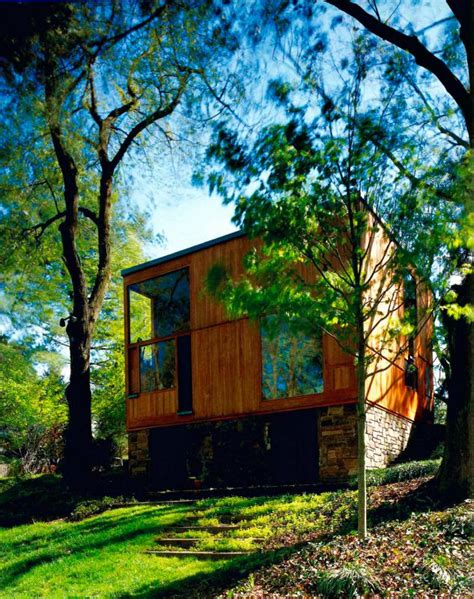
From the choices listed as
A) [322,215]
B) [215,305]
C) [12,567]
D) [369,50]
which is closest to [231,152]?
[322,215]

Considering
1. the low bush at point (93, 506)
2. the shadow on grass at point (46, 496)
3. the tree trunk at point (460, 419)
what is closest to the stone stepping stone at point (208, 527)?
the low bush at point (93, 506)

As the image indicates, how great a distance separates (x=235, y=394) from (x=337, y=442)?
206 centimetres

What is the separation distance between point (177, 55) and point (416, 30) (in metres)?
1.92

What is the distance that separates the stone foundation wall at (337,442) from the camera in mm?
10086

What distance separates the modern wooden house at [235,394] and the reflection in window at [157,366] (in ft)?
0.07

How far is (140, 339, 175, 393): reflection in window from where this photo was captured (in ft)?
41.5

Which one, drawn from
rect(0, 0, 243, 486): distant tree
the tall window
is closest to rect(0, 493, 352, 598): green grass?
the tall window

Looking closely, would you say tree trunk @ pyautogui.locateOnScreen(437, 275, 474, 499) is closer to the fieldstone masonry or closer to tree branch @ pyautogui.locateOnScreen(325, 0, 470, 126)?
tree branch @ pyautogui.locateOnScreen(325, 0, 470, 126)

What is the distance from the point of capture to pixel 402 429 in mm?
12055

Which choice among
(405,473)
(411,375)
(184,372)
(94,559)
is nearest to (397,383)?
(411,375)

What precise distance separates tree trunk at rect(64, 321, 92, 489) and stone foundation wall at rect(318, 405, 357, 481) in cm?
422

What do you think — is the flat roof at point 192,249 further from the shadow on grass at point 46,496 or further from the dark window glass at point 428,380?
the dark window glass at point 428,380

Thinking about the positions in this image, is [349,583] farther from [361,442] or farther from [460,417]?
[460,417]

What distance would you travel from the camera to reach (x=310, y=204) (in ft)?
18.4
